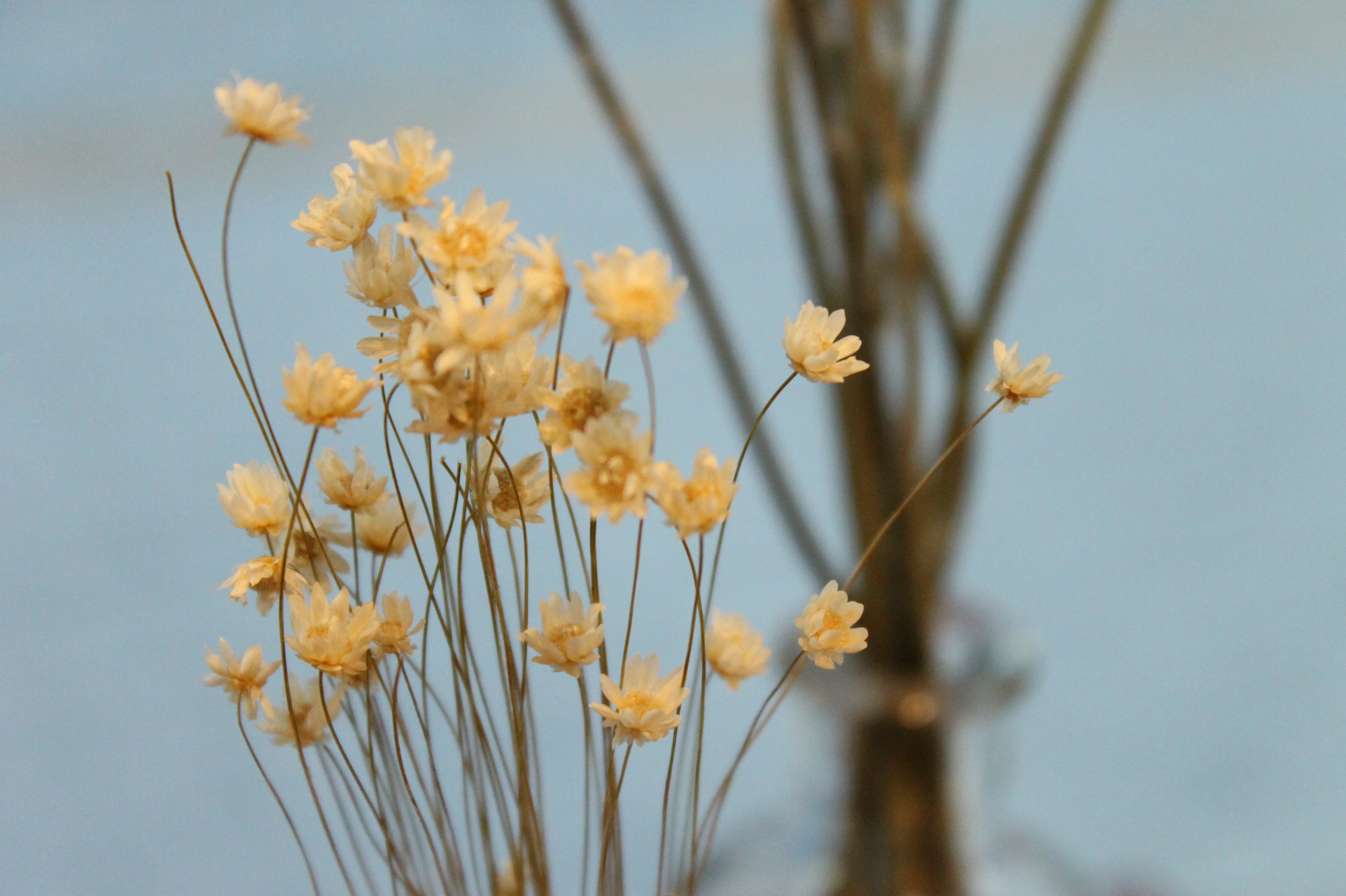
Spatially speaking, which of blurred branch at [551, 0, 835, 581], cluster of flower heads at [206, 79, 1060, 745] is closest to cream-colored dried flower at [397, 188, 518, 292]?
cluster of flower heads at [206, 79, 1060, 745]

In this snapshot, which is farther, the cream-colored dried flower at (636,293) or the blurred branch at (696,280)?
the blurred branch at (696,280)

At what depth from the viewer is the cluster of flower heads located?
5.5 inches

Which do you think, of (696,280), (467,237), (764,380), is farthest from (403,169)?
(764,380)

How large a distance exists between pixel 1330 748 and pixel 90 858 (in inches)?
25.9

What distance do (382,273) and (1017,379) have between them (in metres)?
0.09

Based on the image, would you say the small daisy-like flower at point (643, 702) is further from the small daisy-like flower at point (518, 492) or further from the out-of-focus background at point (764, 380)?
the out-of-focus background at point (764, 380)

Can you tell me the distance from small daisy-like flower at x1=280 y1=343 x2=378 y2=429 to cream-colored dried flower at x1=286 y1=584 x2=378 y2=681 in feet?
0.08

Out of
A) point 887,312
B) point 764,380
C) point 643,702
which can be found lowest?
point 643,702

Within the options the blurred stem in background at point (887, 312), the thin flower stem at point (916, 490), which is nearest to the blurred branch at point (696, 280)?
the blurred stem in background at point (887, 312)

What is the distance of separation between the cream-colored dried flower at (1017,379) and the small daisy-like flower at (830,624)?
0.04m

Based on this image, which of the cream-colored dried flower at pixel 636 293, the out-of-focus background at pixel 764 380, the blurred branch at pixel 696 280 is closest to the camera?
the cream-colored dried flower at pixel 636 293

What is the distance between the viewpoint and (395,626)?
16 centimetres

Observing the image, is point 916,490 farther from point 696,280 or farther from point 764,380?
point 764,380

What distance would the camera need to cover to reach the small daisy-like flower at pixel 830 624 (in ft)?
0.53
